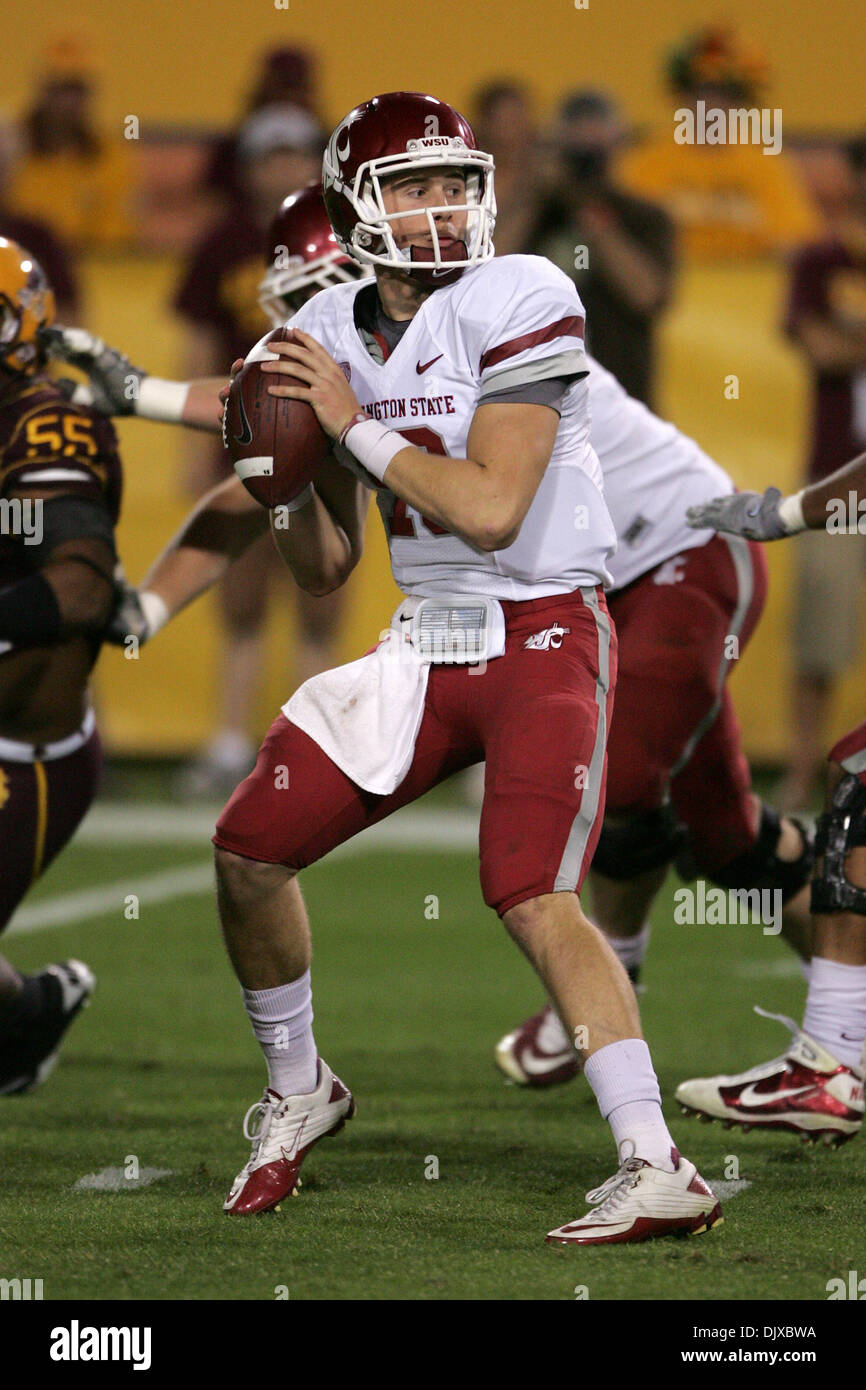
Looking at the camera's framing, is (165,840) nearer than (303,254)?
No

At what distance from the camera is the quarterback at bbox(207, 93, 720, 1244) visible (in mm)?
3023

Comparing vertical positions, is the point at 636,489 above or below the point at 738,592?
above

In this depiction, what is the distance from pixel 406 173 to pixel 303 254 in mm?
854

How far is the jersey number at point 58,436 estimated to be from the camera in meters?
3.97

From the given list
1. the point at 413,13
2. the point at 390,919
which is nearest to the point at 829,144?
the point at 413,13

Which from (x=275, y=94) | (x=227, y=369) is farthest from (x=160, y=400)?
(x=275, y=94)

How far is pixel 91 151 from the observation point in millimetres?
9430

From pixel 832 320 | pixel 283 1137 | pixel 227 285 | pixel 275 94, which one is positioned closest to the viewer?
pixel 283 1137

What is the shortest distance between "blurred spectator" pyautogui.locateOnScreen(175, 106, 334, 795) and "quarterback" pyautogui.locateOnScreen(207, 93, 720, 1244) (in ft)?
14.2

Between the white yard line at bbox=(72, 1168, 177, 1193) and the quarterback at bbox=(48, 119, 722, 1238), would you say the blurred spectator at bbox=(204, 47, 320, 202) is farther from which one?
the white yard line at bbox=(72, 1168, 177, 1193)

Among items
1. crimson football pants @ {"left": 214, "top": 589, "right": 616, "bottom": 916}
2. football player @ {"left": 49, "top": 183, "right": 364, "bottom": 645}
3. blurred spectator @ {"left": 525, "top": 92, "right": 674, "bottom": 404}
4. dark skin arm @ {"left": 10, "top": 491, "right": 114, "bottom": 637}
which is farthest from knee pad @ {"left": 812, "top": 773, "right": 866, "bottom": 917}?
blurred spectator @ {"left": 525, "top": 92, "right": 674, "bottom": 404}

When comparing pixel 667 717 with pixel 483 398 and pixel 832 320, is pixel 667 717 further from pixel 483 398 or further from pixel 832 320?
pixel 832 320

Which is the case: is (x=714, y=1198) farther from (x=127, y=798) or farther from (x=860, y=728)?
(x=127, y=798)

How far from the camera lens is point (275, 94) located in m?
7.96
